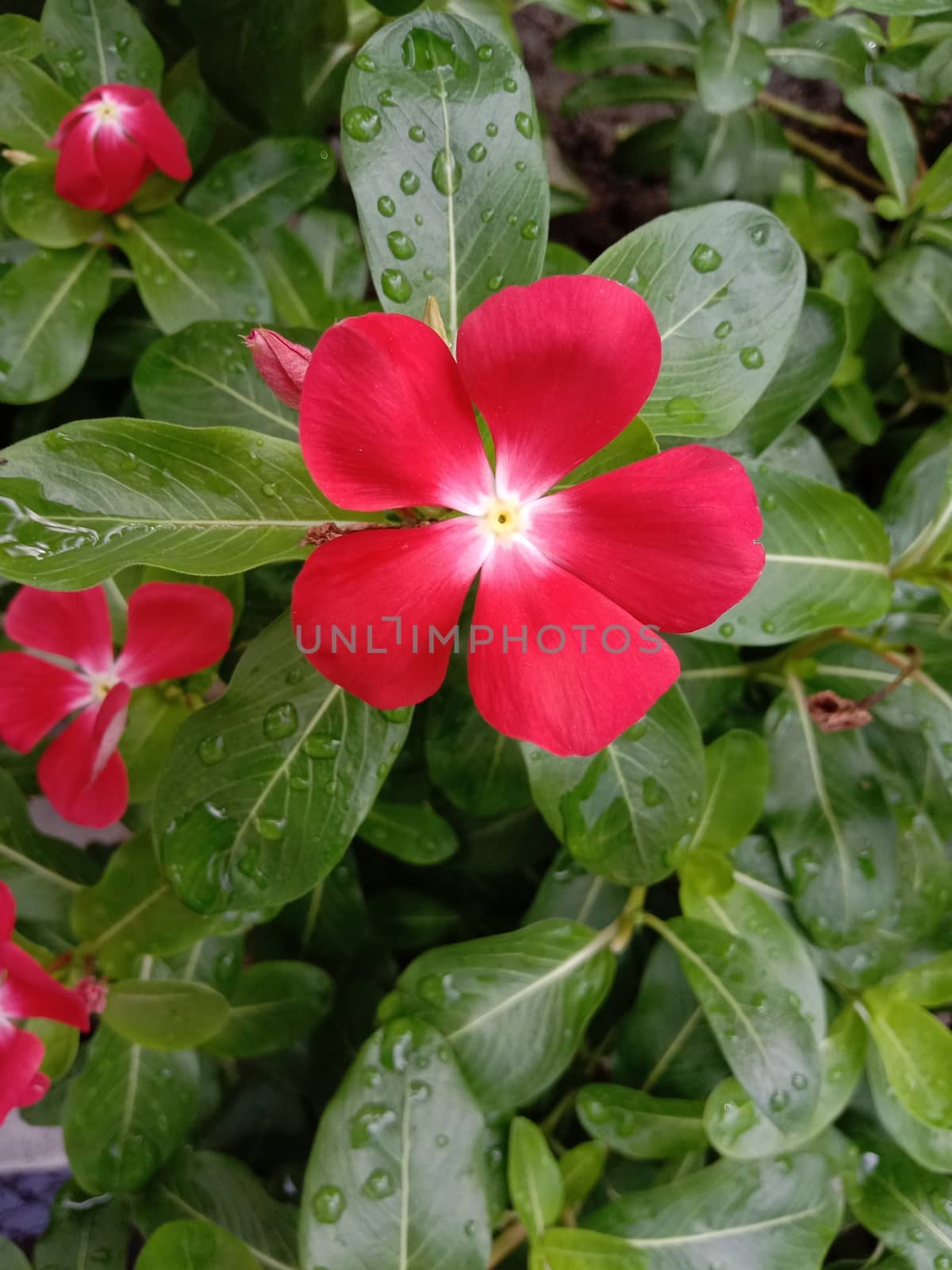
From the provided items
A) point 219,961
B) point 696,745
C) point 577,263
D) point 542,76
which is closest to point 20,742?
point 219,961

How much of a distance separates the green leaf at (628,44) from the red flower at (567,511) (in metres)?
0.98

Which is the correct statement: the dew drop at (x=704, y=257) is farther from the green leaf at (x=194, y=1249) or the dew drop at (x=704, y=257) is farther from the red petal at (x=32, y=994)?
the green leaf at (x=194, y=1249)

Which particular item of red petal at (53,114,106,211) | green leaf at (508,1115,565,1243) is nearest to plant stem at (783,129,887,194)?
red petal at (53,114,106,211)

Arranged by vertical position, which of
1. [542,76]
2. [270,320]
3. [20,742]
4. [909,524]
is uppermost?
[542,76]

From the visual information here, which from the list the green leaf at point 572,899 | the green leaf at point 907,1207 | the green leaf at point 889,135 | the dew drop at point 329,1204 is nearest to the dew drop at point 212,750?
the dew drop at point 329,1204

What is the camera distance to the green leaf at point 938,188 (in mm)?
1112

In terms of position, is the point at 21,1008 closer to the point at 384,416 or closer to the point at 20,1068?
the point at 20,1068

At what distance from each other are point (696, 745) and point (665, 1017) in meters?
0.46

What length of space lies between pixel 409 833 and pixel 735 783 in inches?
15.3

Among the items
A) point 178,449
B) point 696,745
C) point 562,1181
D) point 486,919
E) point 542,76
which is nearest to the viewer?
point 178,449

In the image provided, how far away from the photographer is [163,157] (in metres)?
0.95

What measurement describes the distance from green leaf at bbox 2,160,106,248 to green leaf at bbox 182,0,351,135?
0.24 m

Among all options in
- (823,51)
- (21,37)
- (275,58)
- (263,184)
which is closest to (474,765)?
(263,184)

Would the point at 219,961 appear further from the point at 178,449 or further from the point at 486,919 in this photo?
the point at 178,449
